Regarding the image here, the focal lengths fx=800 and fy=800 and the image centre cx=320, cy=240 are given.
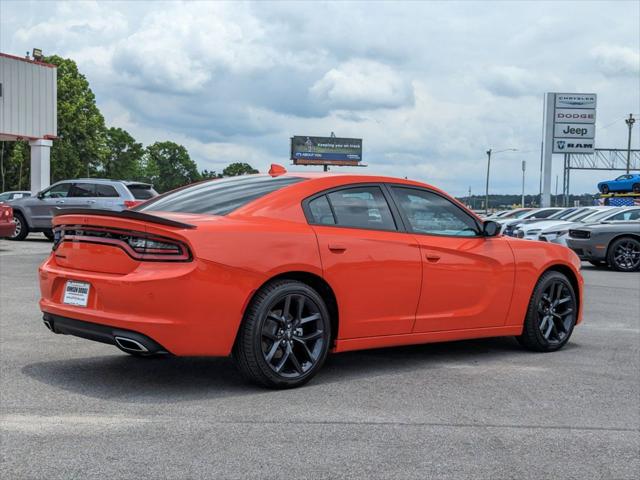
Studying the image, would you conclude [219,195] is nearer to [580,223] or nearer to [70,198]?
[580,223]

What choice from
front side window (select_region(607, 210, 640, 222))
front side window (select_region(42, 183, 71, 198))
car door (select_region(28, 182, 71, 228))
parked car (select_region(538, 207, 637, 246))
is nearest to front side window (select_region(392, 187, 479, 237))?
parked car (select_region(538, 207, 637, 246))

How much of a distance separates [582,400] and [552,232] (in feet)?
48.6

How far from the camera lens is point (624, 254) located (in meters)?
17.5

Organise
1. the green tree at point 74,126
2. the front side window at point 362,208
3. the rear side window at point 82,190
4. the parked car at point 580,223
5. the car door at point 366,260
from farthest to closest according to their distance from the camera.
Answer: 1. the green tree at point 74,126
2. the rear side window at point 82,190
3. the parked car at point 580,223
4. the front side window at point 362,208
5. the car door at point 366,260

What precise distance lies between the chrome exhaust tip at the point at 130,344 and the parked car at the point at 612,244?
14237mm

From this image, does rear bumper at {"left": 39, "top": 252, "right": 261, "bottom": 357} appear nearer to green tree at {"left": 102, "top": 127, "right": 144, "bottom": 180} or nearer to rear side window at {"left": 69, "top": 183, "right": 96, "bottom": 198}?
rear side window at {"left": 69, "top": 183, "right": 96, "bottom": 198}

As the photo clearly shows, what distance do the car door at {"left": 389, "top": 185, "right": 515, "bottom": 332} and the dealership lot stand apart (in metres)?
0.40

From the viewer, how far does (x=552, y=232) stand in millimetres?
19453

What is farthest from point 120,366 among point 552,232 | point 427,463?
point 552,232

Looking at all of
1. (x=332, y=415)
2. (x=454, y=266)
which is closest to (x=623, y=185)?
(x=454, y=266)

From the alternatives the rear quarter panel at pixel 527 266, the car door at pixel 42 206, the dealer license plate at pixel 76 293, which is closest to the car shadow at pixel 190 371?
the rear quarter panel at pixel 527 266

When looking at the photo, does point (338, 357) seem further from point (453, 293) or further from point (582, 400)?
point (582, 400)

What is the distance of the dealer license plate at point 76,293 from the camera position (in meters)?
5.10

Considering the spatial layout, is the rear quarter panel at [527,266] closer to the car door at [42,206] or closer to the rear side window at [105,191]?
the rear side window at [105,191]
